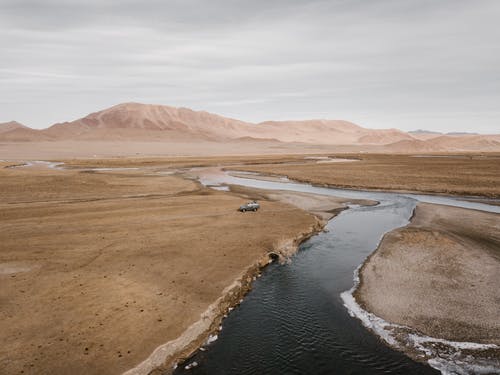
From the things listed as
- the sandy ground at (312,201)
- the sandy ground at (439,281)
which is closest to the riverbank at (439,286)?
the sandy ground at (439,281)

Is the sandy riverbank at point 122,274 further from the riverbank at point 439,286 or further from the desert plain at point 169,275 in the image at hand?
the riverbank at point 439,286

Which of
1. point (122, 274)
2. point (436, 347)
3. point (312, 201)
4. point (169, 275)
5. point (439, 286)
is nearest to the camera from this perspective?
point (436, 347)

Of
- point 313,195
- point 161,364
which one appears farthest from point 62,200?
point 161,364

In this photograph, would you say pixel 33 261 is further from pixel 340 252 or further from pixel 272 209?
pixel 272 209

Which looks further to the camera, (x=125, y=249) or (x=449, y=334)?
(x=125, y=249)

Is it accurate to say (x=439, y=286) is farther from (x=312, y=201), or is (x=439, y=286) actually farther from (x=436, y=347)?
(x=312, y=201)

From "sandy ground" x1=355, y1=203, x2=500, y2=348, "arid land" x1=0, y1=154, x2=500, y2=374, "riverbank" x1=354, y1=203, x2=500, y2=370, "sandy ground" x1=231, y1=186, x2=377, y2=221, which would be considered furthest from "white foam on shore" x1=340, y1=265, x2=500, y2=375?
"sandy ground" x1=231, y1=186, x2=377, y2=221

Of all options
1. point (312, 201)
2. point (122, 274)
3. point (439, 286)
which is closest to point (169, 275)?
point (122, 274)
